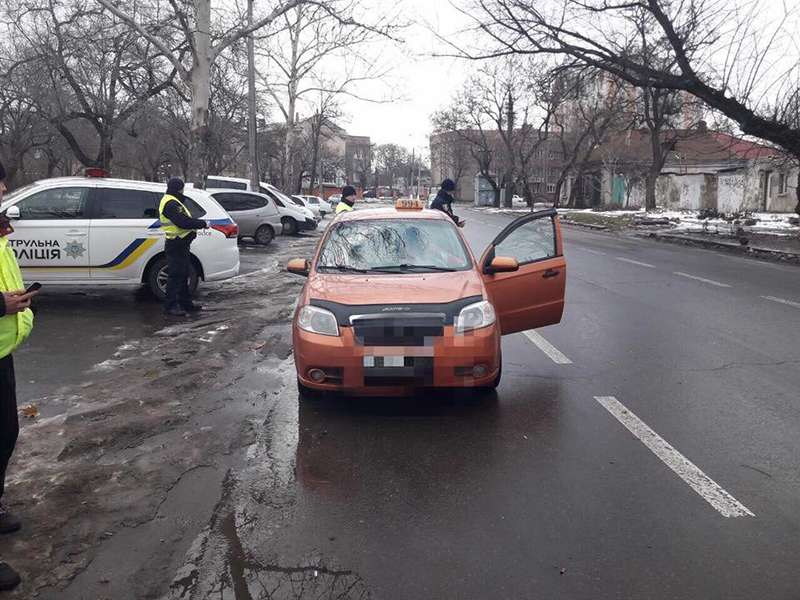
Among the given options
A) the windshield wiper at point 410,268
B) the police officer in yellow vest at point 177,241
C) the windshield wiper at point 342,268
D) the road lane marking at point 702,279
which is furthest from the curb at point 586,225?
the windshield wiper at point 342,268

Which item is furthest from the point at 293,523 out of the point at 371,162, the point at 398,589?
the point at 371,162

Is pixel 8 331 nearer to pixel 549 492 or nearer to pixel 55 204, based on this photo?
pixel 549 492

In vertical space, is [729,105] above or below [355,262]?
above

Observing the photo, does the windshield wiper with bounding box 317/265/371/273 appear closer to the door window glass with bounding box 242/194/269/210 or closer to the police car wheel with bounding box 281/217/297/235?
the door window glass with bounding box 242/194/269/210

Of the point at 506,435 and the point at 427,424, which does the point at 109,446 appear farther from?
the point at 506,435

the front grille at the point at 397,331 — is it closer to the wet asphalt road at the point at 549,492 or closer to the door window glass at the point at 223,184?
the wet asphalt road at the point at 549,492

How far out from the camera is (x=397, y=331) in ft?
17.7

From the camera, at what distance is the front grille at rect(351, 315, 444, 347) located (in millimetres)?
5383

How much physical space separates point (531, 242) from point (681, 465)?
319 centimetres

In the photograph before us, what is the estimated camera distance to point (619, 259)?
18594mm

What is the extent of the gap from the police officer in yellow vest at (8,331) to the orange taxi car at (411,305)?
2.22m

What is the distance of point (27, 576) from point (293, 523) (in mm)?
1288

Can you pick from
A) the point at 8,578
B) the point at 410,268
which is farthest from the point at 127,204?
the point at 8,578

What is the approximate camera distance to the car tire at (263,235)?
23.6 metres
